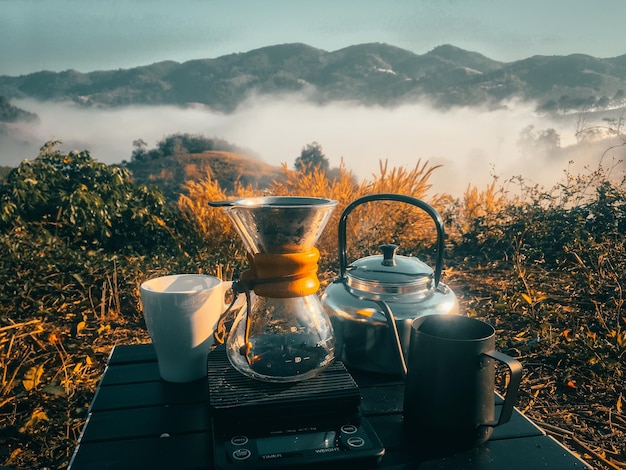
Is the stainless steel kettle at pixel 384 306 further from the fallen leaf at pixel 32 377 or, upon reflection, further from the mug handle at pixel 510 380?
the fallen leaf at pixel 32 377

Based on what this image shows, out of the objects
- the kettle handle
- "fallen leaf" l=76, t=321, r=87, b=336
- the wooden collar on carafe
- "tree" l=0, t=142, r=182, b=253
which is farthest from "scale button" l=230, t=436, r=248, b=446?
"tree" l=0, t=142, r=182, b=253

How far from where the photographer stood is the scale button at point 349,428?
0.97 m

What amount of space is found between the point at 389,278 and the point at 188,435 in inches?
25.2

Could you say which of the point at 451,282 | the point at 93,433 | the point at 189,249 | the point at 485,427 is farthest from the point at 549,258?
the point at 93,433

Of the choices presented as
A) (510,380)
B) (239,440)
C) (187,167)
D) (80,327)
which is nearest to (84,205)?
(80,327)

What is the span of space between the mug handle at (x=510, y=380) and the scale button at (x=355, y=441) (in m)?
0.26

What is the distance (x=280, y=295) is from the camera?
1135mm

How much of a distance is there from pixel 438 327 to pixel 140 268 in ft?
8.99

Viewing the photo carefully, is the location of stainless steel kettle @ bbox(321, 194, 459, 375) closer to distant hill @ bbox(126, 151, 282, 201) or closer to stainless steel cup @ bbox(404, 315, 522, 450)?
stainless steel cup @ bbox(404, 315, 522, 450)

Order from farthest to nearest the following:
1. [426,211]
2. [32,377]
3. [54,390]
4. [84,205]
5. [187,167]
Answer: [187,167]
[84,205]
[32,377]
[54,390]
[426,211]

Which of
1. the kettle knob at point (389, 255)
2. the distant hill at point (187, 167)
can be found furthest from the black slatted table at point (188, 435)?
the distant hill at point (187, 167)

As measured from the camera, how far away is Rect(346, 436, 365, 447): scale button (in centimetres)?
93

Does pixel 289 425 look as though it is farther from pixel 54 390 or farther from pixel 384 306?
pixel 54 390

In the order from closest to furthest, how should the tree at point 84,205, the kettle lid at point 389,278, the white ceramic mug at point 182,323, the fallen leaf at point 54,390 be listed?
the white ceramic mug at point 182,323 < the kettle lid at point 389,278 < the fallen leaf at point 54,390 < the tree at point 84,205
